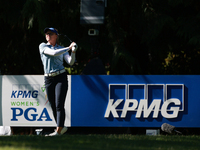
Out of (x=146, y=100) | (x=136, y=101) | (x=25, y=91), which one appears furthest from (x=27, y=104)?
(x=146, y=100)

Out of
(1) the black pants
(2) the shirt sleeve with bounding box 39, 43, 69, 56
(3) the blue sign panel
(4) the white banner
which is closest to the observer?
(2) the shirt sleeve with bounding box 39, 43, 69, 56

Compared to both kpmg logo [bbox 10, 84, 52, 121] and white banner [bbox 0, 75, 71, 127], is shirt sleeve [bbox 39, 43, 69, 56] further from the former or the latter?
kpmg logo [bbox 10, 84, 52, 121]

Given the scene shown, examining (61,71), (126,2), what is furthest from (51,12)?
(61,71)

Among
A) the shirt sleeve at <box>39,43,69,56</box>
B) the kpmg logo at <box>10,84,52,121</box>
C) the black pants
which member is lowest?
the kpmg logo at <box>10,84,52,121</box>

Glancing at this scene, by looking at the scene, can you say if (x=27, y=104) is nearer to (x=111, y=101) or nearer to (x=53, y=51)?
(x=111, y=101)

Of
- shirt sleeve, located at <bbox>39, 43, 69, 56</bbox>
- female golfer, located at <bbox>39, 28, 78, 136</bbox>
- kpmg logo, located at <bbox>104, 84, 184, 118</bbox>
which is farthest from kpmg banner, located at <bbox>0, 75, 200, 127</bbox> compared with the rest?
shirt sleeve, located at <bbox>39, 43, 69, 56</bbox>

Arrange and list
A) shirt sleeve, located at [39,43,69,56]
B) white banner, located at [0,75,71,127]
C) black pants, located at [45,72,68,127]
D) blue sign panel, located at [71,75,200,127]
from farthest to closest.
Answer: white banner, located at [0,75,71,127] → blue sign panel, located at [71,75,200,127] → black pants, located at [45,72,68,127] → shirt sleeve, located at [39,43,69,56]

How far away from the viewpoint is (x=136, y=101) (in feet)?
28.0

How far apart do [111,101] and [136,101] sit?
22.4 inches

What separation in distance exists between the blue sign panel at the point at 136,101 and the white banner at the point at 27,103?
1.30 feet

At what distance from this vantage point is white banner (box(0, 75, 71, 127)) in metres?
8.72

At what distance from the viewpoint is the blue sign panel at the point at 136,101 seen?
27.8 feet

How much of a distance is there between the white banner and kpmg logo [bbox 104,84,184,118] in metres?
1.09

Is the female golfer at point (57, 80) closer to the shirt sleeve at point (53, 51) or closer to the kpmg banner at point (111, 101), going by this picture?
the shirt sleeve at point (53, 51)
